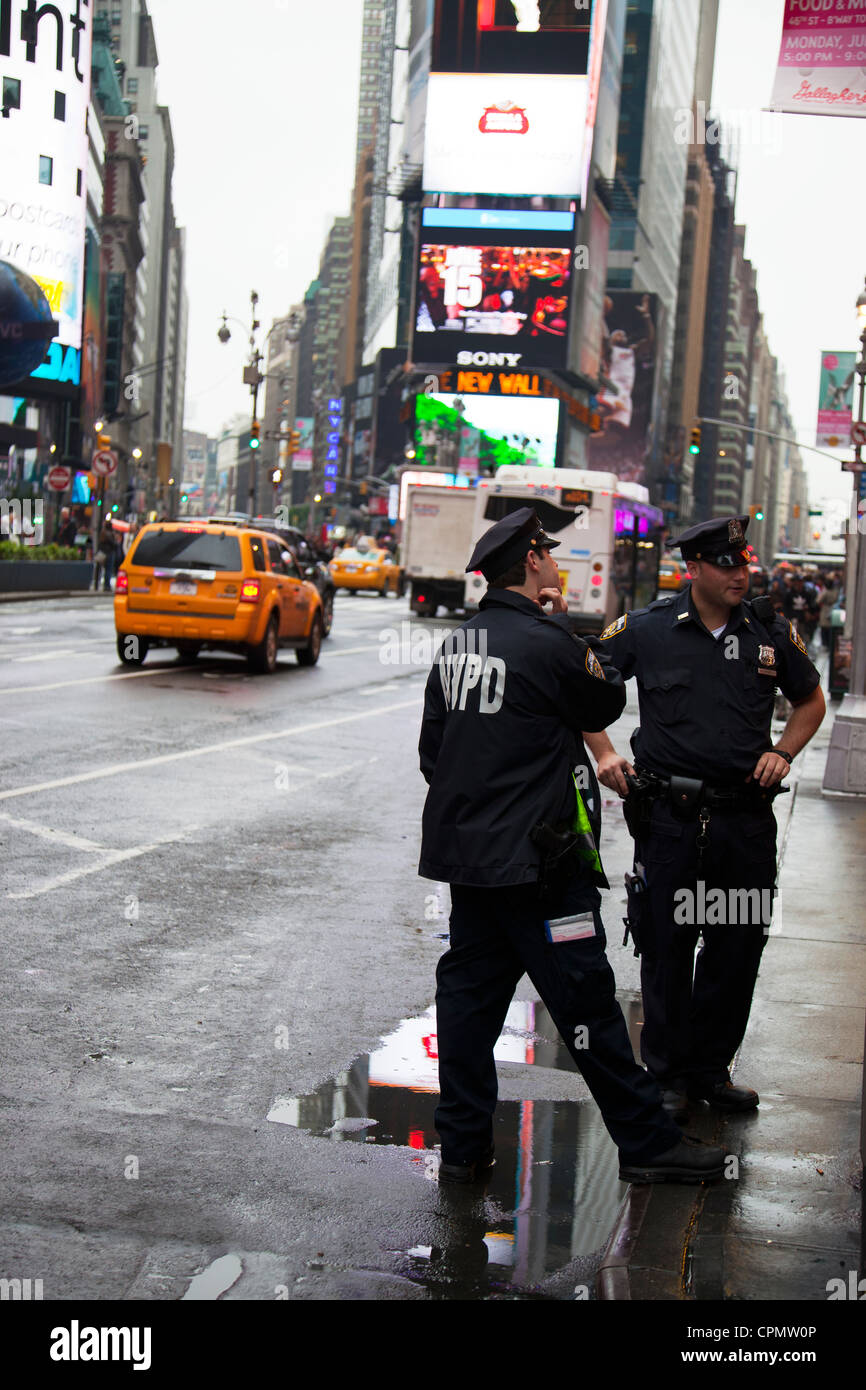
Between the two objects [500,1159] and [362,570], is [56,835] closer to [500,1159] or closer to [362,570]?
[500,1159]

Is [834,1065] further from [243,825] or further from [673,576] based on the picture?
[673,576]

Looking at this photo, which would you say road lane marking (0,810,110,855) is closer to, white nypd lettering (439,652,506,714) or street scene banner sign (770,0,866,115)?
white nypd lettering (439,652,506,714)

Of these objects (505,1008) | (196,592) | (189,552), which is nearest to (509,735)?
(505,1008)

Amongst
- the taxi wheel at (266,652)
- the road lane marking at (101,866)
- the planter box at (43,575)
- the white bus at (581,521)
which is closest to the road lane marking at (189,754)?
the road lane marking at (101,866)

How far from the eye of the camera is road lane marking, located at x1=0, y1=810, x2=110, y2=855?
31.6 feet

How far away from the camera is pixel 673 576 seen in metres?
73.4

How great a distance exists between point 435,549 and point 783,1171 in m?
37.4

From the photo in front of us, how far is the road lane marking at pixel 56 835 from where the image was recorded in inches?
379

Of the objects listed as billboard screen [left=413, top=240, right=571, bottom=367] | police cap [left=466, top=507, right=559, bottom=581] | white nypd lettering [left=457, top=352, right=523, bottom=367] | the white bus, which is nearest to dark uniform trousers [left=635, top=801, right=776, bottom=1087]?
police cap [left=466, top=507, right=559, bottom=581]

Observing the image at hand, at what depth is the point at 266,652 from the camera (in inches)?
862

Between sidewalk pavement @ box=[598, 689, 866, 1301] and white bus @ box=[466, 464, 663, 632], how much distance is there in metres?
27.4

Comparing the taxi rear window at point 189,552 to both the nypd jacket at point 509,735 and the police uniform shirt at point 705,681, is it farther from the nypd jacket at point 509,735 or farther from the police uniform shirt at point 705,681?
the nypd jacket at point 509,735

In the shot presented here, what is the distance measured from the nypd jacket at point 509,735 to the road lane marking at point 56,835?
5090 mm

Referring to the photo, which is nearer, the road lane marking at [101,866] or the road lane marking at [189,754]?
the road lane marking at [101,866]
